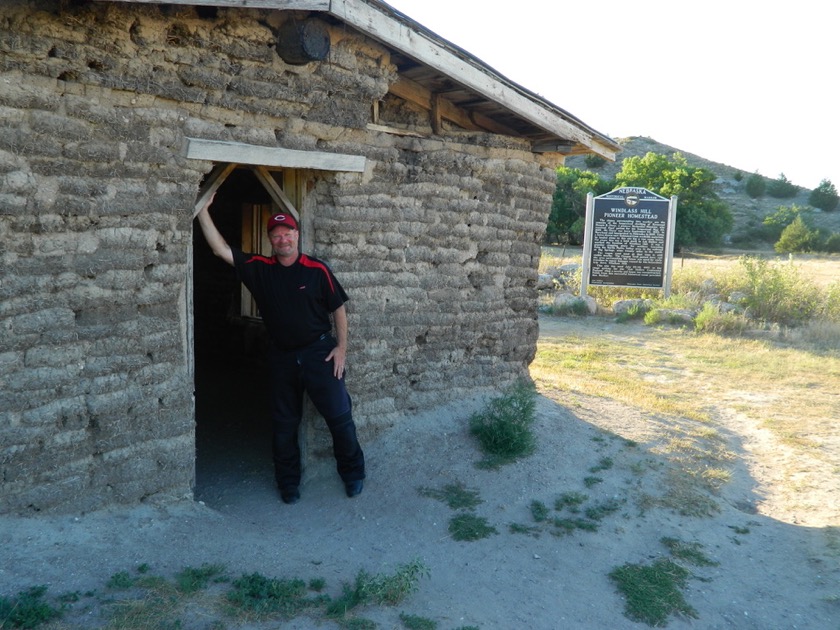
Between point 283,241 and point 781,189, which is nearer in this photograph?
point 283,241

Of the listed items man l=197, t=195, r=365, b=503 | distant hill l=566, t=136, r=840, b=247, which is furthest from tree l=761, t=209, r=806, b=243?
man l=197, t=195, r=365, b=503

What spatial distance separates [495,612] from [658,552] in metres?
1.55

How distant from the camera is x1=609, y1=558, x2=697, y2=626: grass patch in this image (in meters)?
4.51

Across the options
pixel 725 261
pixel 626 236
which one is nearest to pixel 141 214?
pixel 626 236

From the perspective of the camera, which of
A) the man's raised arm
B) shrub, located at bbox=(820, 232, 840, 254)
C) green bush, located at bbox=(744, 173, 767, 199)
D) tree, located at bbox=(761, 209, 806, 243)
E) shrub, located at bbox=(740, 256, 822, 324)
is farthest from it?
green bush, located at bbox=(744, 173, 767, 199)

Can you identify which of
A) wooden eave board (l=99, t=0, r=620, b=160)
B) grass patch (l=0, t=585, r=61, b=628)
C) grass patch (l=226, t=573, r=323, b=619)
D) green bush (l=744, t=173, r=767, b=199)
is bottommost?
grass patch (l=226, t=573, r=323, b=619)

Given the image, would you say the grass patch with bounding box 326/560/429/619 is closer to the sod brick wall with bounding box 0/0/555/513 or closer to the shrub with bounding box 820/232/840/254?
the sod brick wall with bounding box 0/0/555/513

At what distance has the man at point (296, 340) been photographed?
205 inches

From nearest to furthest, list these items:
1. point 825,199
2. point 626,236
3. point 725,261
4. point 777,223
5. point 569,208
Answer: point 626,236 → point 725,261 → point 569,208 → point 777,223 → point 825,199

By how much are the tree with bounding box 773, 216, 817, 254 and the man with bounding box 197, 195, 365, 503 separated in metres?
33.2

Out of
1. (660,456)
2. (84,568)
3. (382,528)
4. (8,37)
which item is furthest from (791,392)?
(8,37)

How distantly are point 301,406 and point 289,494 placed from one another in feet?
2.24

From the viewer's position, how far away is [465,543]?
5195 mm

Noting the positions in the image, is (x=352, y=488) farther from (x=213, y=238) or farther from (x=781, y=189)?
(x=781, y=189)
